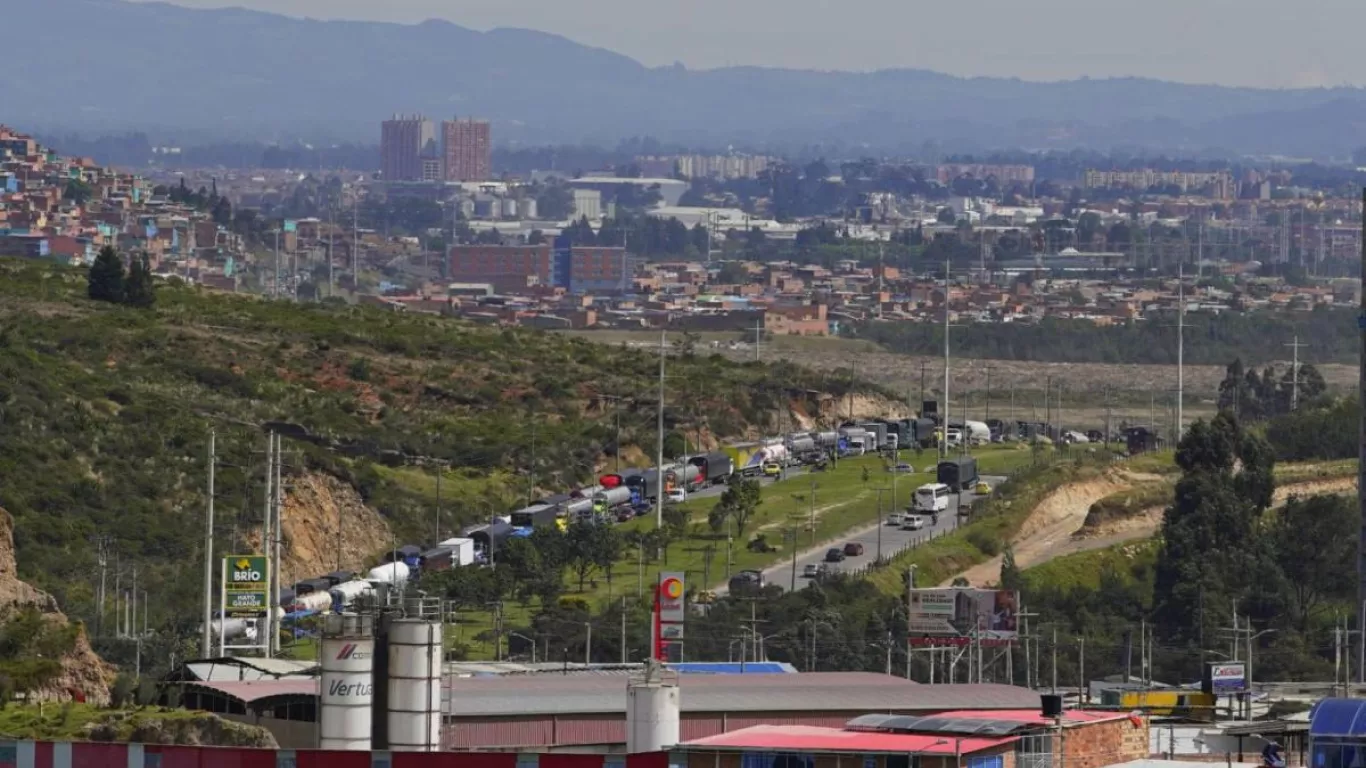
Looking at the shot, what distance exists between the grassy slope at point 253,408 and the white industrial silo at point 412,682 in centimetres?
3354

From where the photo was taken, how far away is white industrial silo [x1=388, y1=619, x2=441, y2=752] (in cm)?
3662

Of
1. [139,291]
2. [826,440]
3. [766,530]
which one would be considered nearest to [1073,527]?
[766,530]

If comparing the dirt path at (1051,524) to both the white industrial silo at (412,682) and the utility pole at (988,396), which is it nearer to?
Answer: the utility pole at (988,396)

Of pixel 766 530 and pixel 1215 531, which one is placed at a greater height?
pixel 1215 531

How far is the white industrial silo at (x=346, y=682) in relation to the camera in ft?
121

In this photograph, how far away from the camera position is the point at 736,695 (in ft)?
147

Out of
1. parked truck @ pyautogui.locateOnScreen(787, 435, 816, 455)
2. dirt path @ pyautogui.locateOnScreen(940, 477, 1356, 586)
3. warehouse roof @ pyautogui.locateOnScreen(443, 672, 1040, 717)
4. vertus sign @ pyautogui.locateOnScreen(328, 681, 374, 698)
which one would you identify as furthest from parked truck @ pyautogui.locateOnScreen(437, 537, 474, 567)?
vertus sign @ pyautogui.locateOnScreen(328, 681, 374, 698)

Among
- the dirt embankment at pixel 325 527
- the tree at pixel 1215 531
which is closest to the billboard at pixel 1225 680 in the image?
the tree at pixel 1215 531

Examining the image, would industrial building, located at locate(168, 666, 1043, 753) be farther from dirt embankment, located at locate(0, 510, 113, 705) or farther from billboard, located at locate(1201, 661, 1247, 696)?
billboard, located at locate(1201, 661, 1247, 696)

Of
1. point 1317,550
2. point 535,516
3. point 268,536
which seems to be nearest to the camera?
point 268,536

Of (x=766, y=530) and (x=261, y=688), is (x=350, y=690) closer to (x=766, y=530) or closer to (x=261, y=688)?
(x=261, y=688)

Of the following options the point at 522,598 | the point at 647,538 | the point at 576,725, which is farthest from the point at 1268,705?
the point at 647,538

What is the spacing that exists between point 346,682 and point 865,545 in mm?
59181

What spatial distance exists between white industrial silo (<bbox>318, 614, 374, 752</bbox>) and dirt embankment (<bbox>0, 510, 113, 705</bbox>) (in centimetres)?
1294
